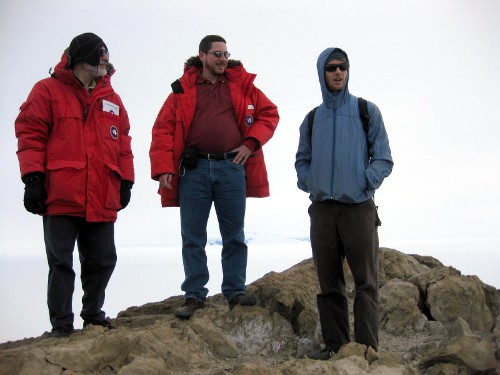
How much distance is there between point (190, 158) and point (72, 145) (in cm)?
113

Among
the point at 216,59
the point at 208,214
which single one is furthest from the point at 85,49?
the point at 208,214

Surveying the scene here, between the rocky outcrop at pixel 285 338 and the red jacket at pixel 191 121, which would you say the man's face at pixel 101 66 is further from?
the rocky outcrop at pixel 285 338

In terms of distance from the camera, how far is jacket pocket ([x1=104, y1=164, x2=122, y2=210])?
549 cm

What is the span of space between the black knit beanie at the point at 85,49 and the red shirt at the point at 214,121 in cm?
107

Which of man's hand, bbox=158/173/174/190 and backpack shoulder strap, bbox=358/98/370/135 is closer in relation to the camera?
backpack shoulder strap, bbox=358/98/370/135

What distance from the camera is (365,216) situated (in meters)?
4.86

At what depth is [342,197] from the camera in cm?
482

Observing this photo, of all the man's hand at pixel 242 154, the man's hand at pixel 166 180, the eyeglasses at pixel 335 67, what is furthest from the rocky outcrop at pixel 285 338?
the eyeglasses at pixel 335 67

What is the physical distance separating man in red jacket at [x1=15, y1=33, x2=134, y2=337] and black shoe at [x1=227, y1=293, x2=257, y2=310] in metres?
1.29

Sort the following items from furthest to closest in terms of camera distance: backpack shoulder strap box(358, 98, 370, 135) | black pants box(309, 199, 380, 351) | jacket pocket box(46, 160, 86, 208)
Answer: jacket pocket box(46, 160, 86, 208), backpack shoulder strap box(358, 98, 370, 135), black pants box(309, 199, 380, 351)

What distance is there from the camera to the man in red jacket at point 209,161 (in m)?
5.65

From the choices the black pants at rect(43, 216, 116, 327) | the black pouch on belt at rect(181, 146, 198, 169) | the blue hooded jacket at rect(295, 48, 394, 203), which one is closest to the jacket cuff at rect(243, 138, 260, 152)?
the black pouch on belt at rect(181, 146, 198, 169)

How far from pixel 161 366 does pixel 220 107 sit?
8.80 feet

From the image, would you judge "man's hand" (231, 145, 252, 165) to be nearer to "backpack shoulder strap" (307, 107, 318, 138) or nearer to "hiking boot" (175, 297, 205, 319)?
"backpack shoulder strap" (307, 107, 318, 138)
